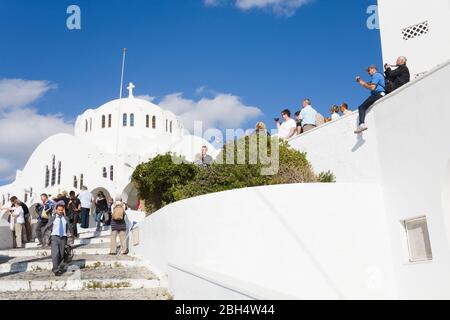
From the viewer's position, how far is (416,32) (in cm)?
1315

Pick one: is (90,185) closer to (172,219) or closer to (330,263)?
(172,219)

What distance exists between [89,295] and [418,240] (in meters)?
5.36

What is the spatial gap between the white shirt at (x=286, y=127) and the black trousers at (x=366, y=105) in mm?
3264

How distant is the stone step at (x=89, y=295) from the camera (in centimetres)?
711

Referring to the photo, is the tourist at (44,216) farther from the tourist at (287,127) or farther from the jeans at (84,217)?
the tourist at (287,127)

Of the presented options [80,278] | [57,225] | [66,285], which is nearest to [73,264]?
[57,225]

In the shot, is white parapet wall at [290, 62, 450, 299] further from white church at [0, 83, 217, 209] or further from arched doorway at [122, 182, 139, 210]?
arched doorway at [122, 182, 139, 210]

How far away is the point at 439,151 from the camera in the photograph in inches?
271

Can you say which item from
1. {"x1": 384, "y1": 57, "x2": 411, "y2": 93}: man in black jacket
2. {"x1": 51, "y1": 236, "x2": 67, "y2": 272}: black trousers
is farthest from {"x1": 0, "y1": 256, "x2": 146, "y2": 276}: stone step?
{"x1": 384, "y1": 57, "x2": 411, "y2": 93}: man in black jacket

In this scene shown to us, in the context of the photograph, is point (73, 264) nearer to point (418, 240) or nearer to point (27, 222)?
point (27, 222)

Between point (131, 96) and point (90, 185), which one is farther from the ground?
point (131, 96)

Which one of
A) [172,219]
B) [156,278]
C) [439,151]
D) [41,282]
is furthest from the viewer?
[172,219]

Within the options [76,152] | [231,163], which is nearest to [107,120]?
[76,152]
